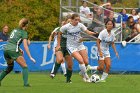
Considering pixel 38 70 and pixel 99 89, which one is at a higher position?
pixel 99 89

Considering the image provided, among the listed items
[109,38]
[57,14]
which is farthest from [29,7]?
[109,38]

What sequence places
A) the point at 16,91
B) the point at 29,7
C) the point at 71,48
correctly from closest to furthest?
the point at 16,91
the point at 71,48
the point at 29,7

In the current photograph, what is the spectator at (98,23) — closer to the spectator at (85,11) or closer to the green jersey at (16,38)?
the spectator at (85,11)

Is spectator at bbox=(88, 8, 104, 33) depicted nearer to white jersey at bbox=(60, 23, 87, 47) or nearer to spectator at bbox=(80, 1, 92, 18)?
spectator at bbox=(80, 1, 92, 18)

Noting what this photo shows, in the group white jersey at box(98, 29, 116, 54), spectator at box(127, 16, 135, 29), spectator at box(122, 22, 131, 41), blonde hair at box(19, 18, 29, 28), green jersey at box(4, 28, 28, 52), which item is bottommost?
spectator at box(122, 22, 131, 41)

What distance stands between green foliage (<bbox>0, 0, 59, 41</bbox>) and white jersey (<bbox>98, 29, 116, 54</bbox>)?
1103 cm

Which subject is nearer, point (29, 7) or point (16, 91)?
point (16, 91)

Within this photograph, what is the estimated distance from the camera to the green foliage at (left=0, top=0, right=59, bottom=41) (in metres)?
32.3

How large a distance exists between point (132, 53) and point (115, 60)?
2.63 ft

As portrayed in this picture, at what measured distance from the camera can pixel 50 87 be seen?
18391 mm

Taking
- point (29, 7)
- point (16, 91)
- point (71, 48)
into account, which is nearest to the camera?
point (16, 91)

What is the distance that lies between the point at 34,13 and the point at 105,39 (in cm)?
1169

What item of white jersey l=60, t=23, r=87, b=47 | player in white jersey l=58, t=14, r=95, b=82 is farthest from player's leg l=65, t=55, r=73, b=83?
white jersey l=60, t=23, r=87, b=47

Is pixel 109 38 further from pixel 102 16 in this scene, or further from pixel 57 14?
pixel 57 14
